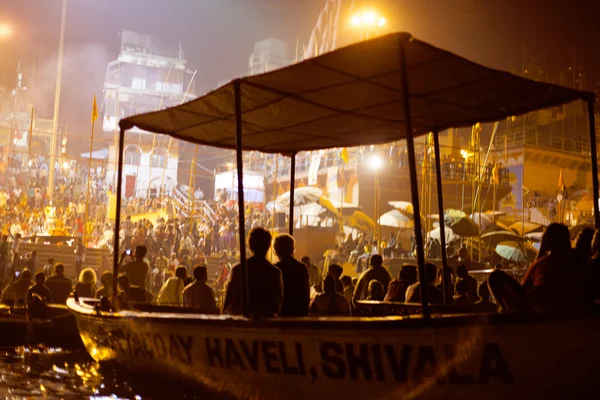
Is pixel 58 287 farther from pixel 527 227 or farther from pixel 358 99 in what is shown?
pixel 527 227

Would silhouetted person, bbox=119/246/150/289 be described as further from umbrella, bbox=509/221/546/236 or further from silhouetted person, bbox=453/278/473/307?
umbrella, bbox=509/221/546/236

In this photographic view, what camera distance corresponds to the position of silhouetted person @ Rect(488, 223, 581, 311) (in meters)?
5.03

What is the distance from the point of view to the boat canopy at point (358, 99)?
567 centimetres

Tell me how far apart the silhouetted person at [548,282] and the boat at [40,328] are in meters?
8.44

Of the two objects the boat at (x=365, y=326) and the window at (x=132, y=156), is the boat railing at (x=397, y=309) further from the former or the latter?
the window at (x=132, y=156)

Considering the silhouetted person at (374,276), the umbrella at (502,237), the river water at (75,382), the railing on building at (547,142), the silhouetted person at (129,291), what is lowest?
the river water at (75,382)

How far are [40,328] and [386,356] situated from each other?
8.14m

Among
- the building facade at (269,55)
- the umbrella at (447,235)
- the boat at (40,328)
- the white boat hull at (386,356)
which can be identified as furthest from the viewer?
the building facade at (269,55)

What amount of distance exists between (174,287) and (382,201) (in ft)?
71.1

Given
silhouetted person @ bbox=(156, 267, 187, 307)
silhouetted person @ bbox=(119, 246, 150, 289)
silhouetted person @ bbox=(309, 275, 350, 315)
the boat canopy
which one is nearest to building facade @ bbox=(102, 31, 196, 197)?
silhouetted person @ bbox=(119, 246, 150, 289)

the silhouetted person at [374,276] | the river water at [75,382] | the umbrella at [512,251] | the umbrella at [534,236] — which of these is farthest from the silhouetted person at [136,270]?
the umbrella at [534,236]

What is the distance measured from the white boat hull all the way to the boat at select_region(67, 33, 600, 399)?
1cm

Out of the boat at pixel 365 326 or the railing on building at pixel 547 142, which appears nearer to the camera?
the boat at pixel 365 326

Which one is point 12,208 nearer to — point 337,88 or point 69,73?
point 337,88
